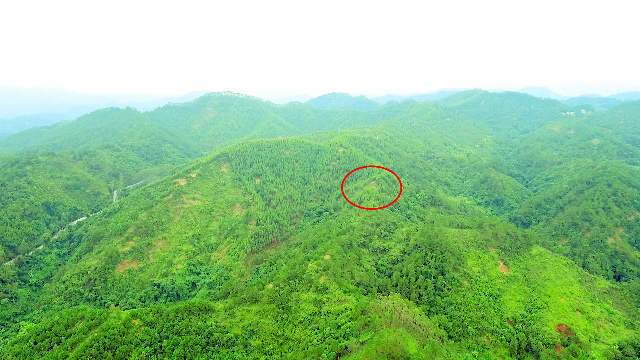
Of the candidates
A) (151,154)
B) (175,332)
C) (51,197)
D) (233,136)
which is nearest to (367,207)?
(175,332)

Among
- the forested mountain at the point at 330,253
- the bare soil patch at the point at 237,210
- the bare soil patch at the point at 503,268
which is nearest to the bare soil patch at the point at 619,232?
the forested mountain at the point at 330,253

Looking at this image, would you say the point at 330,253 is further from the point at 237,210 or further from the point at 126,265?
the point at 126,265

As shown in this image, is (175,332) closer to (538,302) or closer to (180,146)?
(538,302)

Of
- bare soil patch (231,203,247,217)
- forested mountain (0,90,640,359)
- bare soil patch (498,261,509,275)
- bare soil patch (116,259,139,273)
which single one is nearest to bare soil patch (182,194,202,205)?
forested mountain (0,90,640,359)

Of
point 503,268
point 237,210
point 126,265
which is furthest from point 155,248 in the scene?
point 503,268

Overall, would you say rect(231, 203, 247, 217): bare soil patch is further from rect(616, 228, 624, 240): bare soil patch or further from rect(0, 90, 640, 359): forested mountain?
rect(616, 228, 624, 240): bare soil patch

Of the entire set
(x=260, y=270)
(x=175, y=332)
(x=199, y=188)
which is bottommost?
(x=260, y=270)

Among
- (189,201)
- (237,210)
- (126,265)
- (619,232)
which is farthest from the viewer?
(237,210)
